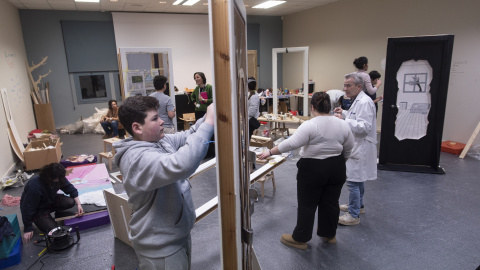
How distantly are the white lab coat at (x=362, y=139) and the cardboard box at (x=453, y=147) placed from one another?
338cm

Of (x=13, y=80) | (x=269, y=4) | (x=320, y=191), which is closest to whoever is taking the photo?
(x=320, y=191)

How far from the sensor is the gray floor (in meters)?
2.63

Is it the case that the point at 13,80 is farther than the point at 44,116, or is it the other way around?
the point at 44,116

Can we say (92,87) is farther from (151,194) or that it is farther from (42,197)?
(151,194)

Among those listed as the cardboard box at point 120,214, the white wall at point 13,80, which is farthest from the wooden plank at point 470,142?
the white wall at point 13,80

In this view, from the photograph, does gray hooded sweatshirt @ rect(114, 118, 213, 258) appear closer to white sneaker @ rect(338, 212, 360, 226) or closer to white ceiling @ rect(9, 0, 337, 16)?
white sneaker @ rect(338, 212, 360, 226)

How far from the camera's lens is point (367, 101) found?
2.88 meters

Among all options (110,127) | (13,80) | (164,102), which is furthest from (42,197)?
(13,80)

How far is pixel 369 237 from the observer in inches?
116

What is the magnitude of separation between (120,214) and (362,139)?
2.45m

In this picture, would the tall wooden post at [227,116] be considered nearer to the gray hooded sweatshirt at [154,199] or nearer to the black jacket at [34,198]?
the gray hooded sweatshirt at [154,199]

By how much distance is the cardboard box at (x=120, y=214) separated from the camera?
274 cm

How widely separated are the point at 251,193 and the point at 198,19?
9.18 m

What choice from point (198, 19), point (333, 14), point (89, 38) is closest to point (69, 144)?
point (89, 38)
